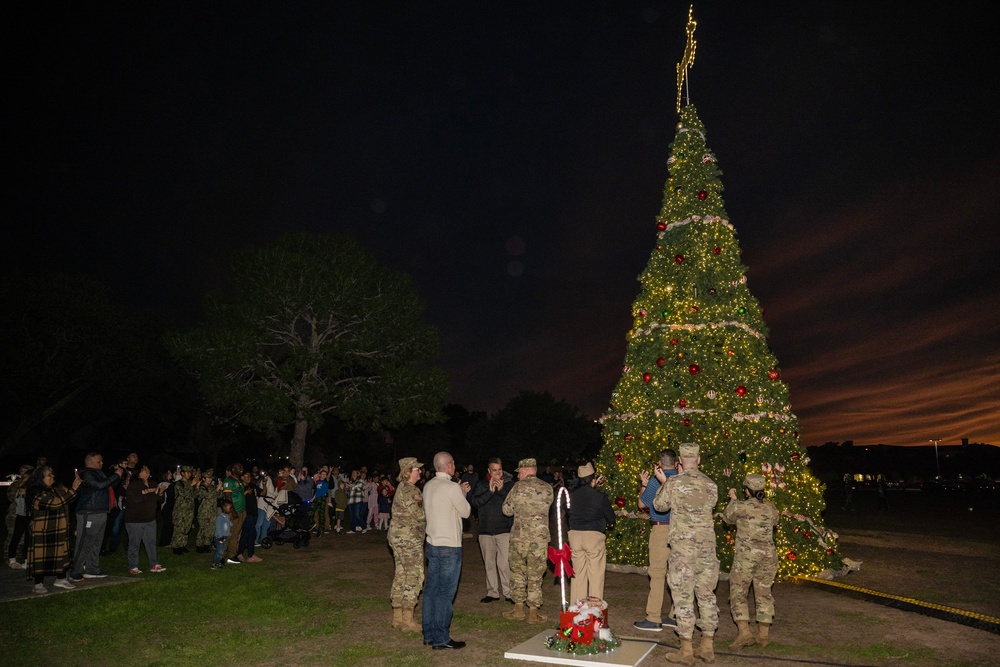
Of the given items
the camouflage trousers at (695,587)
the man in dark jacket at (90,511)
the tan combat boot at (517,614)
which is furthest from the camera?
the man in dark jacket at (90,511)

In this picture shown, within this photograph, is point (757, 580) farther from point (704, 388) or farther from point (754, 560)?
point (704, 388)

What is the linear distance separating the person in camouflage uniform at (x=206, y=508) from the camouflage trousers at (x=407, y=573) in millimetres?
8265

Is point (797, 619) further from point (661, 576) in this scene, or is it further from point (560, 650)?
point (560, 650)

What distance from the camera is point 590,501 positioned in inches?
345

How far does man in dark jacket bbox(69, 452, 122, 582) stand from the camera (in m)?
11.1

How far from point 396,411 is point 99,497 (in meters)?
18.6

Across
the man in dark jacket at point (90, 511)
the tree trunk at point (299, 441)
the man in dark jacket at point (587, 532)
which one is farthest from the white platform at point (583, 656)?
the tree trunk at point (299, 441)

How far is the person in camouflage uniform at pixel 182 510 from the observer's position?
1539 cm

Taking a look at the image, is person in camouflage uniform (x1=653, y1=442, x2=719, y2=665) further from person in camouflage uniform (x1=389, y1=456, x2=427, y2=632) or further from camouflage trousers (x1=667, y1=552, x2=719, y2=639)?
person in camouflage uniform (x1=389, y1=456, x2=427, y2=632)

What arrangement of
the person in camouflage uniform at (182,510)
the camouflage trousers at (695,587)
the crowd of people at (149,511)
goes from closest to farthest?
the camouflage trousers at (695,587) → the crowd of people at (149,511) → the person in camouflage uniform at (182,510)

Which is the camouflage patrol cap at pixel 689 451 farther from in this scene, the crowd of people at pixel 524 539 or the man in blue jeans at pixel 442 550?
the man in blue jeans at pixel 442 550

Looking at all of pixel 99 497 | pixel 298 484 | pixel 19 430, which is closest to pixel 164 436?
pixel 19 430

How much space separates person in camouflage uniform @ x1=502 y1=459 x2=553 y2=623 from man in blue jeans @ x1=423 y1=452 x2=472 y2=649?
1158 millimetres

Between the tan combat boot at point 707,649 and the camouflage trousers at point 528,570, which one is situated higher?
the camouflage trousers at point 528,570
